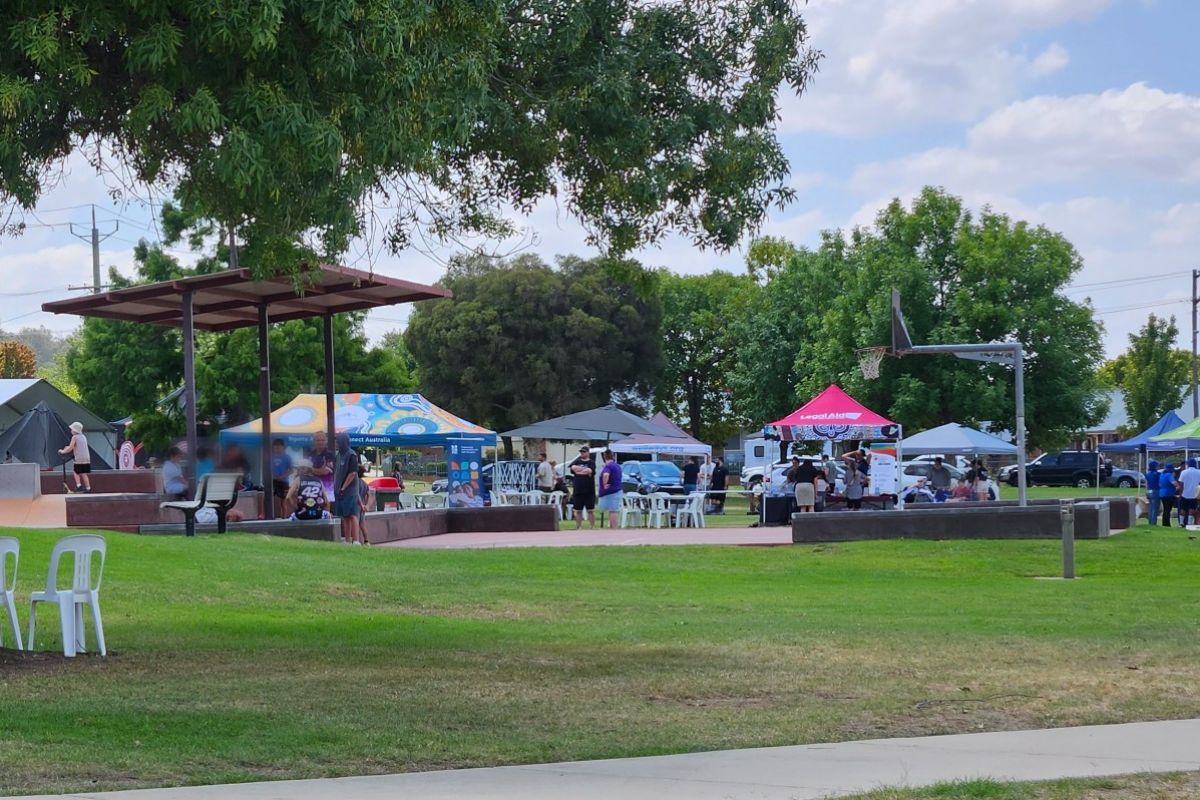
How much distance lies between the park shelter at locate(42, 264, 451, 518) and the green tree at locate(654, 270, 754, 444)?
50889 mm

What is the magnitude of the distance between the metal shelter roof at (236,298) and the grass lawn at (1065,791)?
1423 cm

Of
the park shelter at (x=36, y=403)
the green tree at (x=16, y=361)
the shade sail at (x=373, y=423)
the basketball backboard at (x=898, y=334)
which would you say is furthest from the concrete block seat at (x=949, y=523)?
the green tree at (x=16, y=361)

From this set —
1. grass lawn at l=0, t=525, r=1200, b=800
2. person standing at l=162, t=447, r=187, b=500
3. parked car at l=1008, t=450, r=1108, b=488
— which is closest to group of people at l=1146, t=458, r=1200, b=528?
grass lawn at l=0, t=525, r=1200, b=800

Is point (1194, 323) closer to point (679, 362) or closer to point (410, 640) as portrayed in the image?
point (679, 362)

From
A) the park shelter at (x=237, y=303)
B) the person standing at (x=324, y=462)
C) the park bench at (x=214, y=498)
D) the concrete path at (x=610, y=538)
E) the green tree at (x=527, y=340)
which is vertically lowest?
the concrete path at (x=610, y=538)

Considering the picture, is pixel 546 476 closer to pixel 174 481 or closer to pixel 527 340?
pixel 174 481

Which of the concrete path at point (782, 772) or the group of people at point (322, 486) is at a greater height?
the group of people at point (322, 486)

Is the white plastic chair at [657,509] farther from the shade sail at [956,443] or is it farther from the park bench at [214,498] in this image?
the park bench at [214,498]

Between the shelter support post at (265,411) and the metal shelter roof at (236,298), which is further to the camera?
the shelter support post at (265,411)

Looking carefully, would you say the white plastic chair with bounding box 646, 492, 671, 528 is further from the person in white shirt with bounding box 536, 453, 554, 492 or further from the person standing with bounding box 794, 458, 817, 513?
the person in white shirt with bounding box 536, 453, 554, 492

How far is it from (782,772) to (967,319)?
48.5m

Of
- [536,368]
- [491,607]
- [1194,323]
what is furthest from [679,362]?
[491,607]

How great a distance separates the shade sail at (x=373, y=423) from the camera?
3119 cm

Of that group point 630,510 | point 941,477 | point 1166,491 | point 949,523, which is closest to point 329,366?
point 630,510
